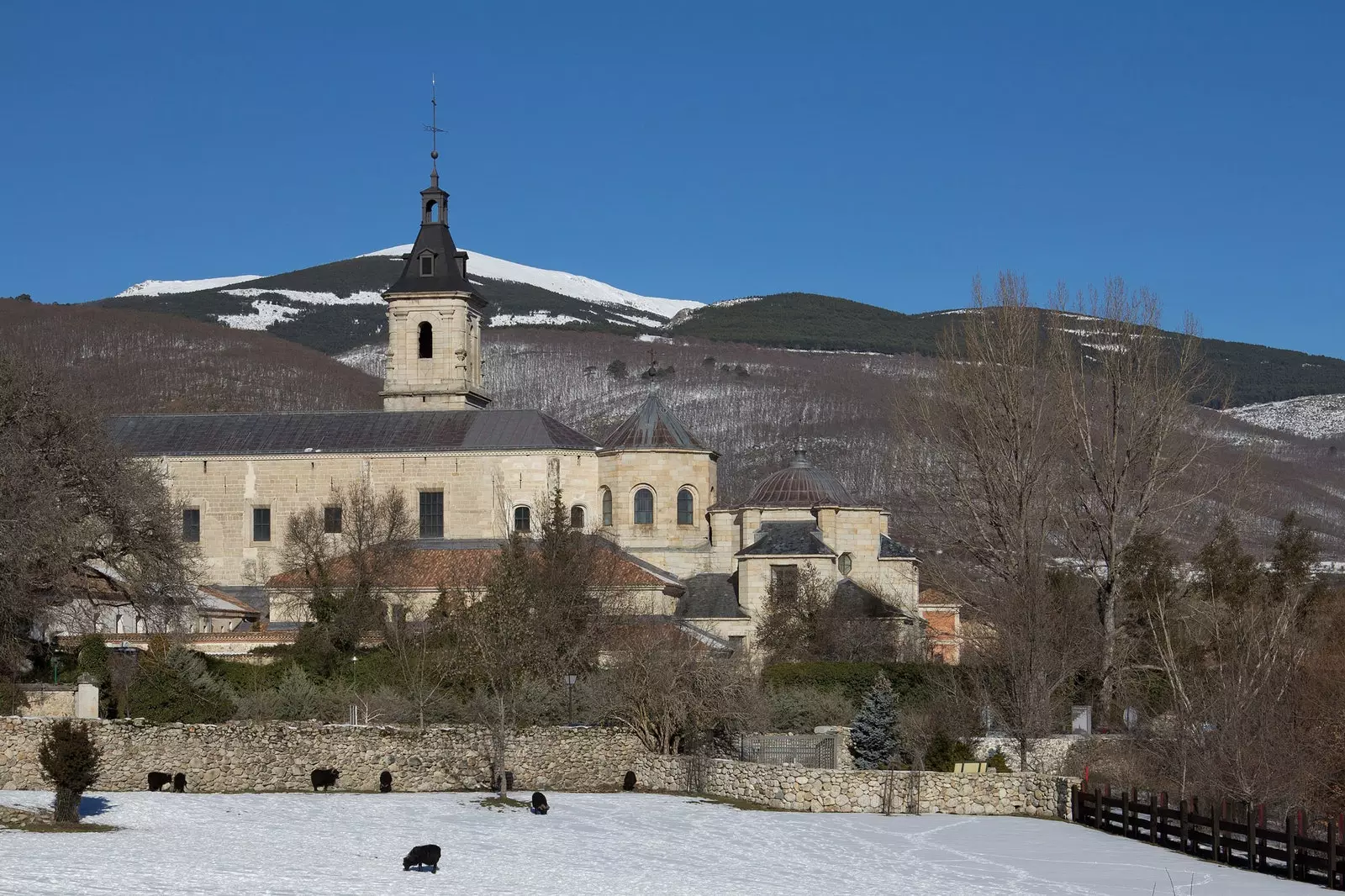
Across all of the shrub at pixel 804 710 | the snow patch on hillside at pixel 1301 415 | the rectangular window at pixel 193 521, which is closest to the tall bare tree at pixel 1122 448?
the shrub at pixel 804 710

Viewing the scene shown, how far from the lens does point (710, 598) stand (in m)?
51.3

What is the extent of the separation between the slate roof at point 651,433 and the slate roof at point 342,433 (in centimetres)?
113

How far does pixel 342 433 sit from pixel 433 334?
20.2ft

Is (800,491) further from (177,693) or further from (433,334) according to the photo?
(177,693)

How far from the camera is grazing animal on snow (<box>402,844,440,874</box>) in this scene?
21547mm

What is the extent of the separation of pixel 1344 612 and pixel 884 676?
14.9 m

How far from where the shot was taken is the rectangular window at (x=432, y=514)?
56.8 metres

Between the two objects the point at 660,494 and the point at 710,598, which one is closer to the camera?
the point at 710,598

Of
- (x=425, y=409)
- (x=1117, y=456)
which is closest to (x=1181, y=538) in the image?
(x=1117, y=456)

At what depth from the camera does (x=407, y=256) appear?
6525 cm

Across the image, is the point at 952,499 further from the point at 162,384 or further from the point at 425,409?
the point at 162,384

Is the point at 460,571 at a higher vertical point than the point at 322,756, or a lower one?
higher

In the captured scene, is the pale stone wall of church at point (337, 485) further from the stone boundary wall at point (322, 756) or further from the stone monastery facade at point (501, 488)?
the stone boundary wall at point (322, 756)

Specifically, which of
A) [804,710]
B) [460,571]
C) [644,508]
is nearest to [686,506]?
[644,508]
